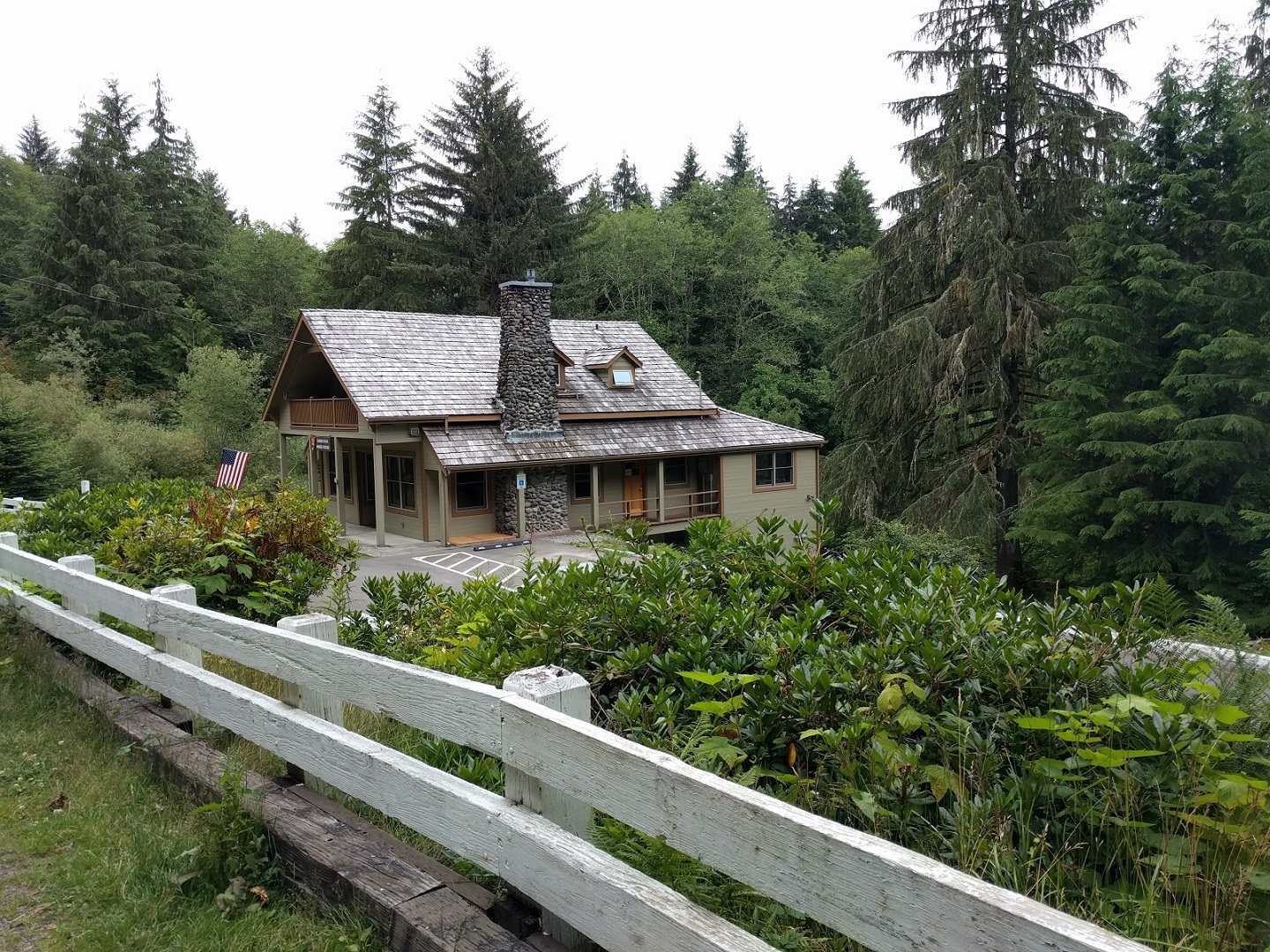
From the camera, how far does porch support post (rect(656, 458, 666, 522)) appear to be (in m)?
26.3

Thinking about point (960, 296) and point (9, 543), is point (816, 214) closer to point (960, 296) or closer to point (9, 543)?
point (960, 296)

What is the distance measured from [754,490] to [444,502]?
10.9 meters

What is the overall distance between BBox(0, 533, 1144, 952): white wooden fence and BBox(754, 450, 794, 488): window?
25.6 meters

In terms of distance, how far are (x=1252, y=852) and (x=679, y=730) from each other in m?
1.46

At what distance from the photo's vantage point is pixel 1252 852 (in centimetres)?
180

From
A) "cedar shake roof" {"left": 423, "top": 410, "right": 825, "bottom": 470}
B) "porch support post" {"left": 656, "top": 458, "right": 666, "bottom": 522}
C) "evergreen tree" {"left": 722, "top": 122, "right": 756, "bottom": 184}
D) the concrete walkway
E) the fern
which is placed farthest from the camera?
"evergreen tree" {"left": 722, "top": 122, "right": 756, "bottom": 184}

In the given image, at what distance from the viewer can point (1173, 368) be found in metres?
17.0

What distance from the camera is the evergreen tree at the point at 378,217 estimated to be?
4088 centimetres

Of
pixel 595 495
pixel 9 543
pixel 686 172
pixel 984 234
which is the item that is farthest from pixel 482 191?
pixel 9 543

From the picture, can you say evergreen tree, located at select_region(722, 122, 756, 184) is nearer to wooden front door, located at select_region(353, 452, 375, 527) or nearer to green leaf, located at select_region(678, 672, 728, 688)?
wooden front door, located at select_region(353, 452, 375, 527)

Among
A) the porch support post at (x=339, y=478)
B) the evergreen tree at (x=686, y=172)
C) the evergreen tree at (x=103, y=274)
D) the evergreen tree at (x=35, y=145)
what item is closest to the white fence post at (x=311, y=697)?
the porch support post at (x=339, y=478)

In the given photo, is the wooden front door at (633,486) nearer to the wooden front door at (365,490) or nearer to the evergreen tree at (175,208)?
the wooden front door at (365,490)

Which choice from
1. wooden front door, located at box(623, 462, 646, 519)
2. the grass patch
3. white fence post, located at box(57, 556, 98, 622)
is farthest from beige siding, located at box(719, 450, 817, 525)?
the grass patch

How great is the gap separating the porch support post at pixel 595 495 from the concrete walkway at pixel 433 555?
4.87ft
